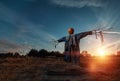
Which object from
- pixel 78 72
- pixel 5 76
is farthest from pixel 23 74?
pixel 78 72

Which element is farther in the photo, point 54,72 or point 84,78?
point 54,72

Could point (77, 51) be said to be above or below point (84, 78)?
above

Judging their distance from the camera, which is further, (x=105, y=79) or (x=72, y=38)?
(x=72, y=38)

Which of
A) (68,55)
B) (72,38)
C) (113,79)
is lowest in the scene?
Result: (113,79)

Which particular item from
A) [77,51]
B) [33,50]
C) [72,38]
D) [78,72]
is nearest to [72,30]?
[72,38]

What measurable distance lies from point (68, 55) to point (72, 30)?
221 centimetres

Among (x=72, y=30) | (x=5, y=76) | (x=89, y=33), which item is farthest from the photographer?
(x=72, y=30)

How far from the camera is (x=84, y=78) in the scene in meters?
9.78

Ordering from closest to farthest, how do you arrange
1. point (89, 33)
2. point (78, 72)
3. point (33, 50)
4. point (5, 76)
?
point (5, 76) → point (78, 72) → point (89, 33) → point (33, 50)

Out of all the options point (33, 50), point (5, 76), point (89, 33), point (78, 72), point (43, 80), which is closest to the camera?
point (43, 80)

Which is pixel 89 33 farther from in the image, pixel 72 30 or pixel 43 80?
pixel 43 80

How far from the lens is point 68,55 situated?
1600cm

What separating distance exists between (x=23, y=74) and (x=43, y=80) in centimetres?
168

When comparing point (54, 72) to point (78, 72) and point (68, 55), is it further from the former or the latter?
point (68, 55)
